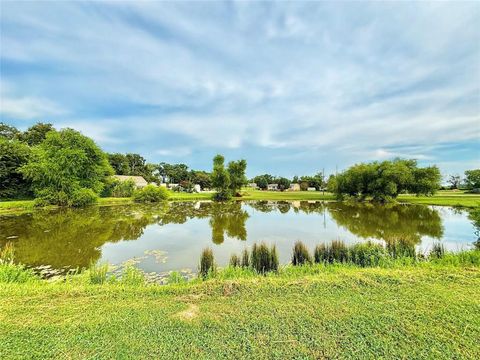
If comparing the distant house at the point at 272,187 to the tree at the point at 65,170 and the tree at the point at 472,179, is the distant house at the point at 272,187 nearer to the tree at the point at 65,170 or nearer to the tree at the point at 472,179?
the tree at the point at 472,179

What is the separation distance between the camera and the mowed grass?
2.85 m

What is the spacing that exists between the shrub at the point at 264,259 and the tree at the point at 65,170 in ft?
89.7

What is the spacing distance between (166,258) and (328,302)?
6208 mm

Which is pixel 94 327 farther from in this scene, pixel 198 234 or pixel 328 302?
pixel 198 234

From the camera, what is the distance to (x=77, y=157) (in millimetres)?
28562

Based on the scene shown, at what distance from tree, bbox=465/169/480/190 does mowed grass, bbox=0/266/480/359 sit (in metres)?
72.3

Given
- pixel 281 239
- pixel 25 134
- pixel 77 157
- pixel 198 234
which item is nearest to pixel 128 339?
pixel 281 239

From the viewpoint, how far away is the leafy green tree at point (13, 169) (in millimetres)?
29484

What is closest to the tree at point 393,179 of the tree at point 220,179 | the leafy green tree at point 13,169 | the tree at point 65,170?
the tree at point 220,179

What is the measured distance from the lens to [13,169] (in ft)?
98.3

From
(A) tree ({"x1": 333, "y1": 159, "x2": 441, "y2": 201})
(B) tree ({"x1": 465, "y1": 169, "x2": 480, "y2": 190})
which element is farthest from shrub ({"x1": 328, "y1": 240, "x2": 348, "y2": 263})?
(B) tree ({"x1": 465, "y1": 169, "x2": 480, "y2": 190})

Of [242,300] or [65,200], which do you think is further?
[65,200]

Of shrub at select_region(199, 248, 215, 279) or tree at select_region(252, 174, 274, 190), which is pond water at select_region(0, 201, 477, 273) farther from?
tree at select_region(252, 174, 274, 190)

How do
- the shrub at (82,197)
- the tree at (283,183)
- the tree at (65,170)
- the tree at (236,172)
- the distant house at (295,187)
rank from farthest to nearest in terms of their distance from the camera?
1. the tree at (283,183)
2. the distant house at (295,187)
3. the tree at (236,172)
4. the shrub at (82,197)
5. the tree at (65,170)
